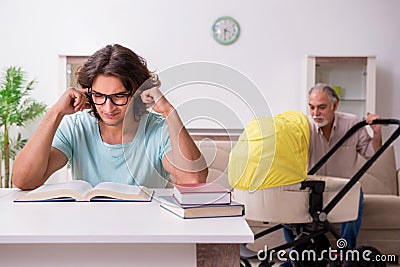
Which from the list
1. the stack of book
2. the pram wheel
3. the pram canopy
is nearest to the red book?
the stack of book

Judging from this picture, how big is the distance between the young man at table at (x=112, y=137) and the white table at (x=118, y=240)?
59 centimetres

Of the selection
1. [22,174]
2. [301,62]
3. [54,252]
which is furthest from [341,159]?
[54,252]

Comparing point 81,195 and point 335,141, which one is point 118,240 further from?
point 335,141

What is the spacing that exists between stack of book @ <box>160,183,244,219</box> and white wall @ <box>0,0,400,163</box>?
4192mm

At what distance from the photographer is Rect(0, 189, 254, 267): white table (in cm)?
136

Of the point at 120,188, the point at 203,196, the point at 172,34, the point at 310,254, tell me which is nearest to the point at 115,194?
the point at 120,188

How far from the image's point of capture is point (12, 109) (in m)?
5.30

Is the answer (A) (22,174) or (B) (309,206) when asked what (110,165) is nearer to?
(A) (22,174)

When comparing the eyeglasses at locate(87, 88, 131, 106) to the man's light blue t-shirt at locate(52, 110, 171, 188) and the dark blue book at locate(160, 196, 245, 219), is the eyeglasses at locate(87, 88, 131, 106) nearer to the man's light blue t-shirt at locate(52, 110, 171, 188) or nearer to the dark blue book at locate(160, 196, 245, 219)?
the man's light blue t-shirt at locate(52, 110, 171, 188)

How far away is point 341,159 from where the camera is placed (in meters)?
4.08

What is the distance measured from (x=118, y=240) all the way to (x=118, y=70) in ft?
2.94

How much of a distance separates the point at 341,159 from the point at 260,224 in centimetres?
73

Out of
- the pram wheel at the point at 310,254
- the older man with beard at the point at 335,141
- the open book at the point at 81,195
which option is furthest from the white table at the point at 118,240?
the older man with beard at the point at 335,141

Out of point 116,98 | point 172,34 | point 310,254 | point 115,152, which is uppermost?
point 172,34
